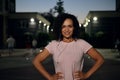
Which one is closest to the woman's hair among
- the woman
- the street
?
the woman

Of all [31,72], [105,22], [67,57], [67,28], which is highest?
[67,28]

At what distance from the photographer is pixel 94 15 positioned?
6819 cm

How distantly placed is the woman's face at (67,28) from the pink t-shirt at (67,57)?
0.09m

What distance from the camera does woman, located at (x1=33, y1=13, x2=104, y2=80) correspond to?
Answer: 414 cm

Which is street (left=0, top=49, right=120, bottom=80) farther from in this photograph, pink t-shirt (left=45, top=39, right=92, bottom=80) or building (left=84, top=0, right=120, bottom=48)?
building (left=84, top=0, right=120, bottom=48)

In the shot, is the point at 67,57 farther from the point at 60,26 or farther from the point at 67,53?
the point at 60,26

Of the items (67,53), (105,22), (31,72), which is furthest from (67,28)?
(105,22)

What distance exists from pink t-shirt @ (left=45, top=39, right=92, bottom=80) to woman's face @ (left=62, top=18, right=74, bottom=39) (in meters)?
0.09

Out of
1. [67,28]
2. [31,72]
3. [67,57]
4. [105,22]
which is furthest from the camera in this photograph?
[105,22]

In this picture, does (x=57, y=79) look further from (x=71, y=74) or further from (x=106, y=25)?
(x=106, y=25)

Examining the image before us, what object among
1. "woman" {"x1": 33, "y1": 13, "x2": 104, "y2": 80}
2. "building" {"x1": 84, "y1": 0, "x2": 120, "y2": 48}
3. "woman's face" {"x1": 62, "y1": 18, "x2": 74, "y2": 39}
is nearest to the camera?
"woman" {"x1": 33, "y1": 13, "x2": 104, "y2": 80}

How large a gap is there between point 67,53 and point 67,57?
5cm

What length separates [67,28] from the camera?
430 centimetres

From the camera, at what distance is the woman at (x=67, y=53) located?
163 inches
